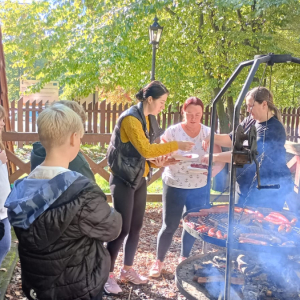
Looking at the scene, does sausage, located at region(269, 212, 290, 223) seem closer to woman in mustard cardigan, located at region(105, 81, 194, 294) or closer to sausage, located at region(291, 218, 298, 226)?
sausage, located at region(291, 218, 298, 226)

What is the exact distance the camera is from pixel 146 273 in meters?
4.03

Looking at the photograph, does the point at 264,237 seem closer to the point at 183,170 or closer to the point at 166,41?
the point at 183,170

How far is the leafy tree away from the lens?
1038cm

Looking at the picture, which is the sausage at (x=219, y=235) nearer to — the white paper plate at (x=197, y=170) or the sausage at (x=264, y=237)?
the sausage at (x=264, y=237)

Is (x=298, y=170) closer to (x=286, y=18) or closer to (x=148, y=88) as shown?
(x=148, y=88)

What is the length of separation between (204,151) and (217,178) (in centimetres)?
315

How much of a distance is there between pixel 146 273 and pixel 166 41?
10.1m

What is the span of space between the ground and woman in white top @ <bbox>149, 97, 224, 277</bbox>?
0.60ft

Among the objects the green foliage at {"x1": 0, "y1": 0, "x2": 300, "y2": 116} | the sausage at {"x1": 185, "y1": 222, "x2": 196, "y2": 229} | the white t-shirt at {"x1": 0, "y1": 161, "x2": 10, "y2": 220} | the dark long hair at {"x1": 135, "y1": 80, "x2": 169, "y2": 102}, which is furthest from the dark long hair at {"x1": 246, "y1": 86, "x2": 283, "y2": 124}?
the green foliage at {"x1": 0, "y1": 0, "x2": 300, "y2": 116}

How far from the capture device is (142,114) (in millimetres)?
3275

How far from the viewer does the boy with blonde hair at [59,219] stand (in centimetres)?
174

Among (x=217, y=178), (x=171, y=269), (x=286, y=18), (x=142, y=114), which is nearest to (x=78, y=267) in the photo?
(x=142, y=114)

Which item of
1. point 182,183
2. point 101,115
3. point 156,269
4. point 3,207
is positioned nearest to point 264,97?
point 182,183

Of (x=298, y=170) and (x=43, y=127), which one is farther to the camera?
Result: (x=298, y=170)
